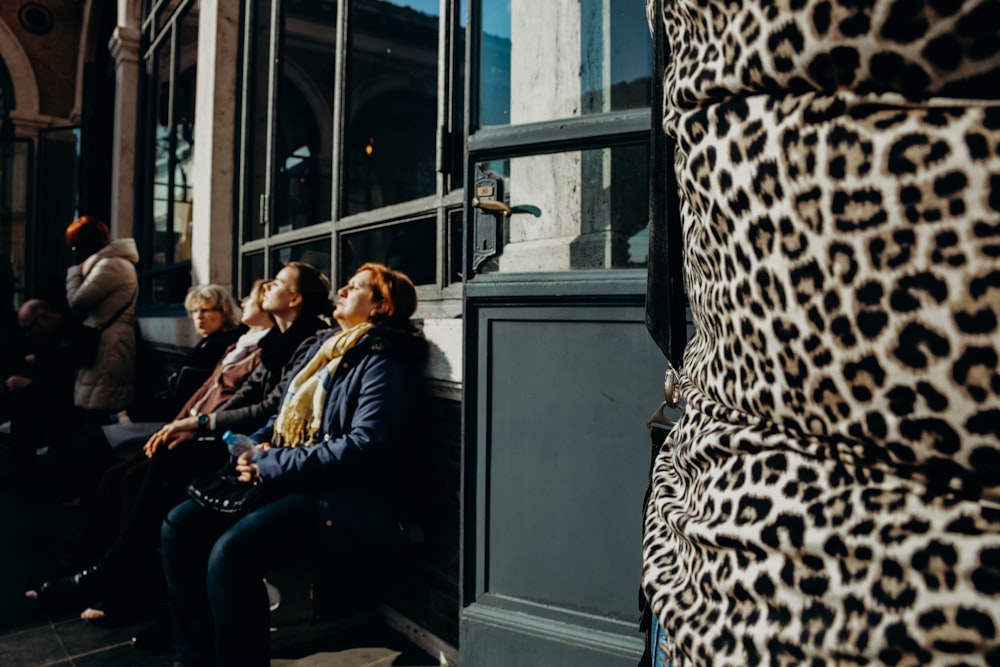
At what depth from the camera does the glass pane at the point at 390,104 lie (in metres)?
3.42

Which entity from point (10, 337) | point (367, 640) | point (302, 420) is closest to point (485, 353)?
point (302, 420)

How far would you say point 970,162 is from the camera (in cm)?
51

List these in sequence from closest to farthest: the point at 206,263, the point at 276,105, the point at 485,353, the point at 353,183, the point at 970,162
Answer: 1. the point at 970,162
2. the point at 485,353
3. the point at 353,183
4. the point at 276,105
5. the point at 206,263

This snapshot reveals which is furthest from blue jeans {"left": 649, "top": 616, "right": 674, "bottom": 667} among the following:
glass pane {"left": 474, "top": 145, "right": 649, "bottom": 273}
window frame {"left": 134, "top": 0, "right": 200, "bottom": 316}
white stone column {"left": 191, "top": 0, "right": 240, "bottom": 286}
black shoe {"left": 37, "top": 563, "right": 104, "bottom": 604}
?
window frame {"left": 134, "top": 0, "right": 200, "bottom": 316}

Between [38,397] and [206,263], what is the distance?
1.74m

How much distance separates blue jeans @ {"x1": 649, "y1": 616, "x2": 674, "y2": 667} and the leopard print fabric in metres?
0.23

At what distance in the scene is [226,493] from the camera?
102 inches

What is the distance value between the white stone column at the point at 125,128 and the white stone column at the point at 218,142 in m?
3.18

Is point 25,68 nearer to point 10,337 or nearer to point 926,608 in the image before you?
point 10,337

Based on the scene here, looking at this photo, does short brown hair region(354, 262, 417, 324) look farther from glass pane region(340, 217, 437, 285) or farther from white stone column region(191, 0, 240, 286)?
white stone column region(191, 0, 240, 286)

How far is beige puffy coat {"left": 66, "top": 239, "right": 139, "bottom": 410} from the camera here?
525 cm

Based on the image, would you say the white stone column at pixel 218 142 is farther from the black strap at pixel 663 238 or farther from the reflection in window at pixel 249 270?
the black strap at pixel 663 238

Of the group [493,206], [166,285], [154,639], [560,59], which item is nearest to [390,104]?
[560,59]

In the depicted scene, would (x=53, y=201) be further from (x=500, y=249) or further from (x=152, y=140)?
(x=500, y=249)
